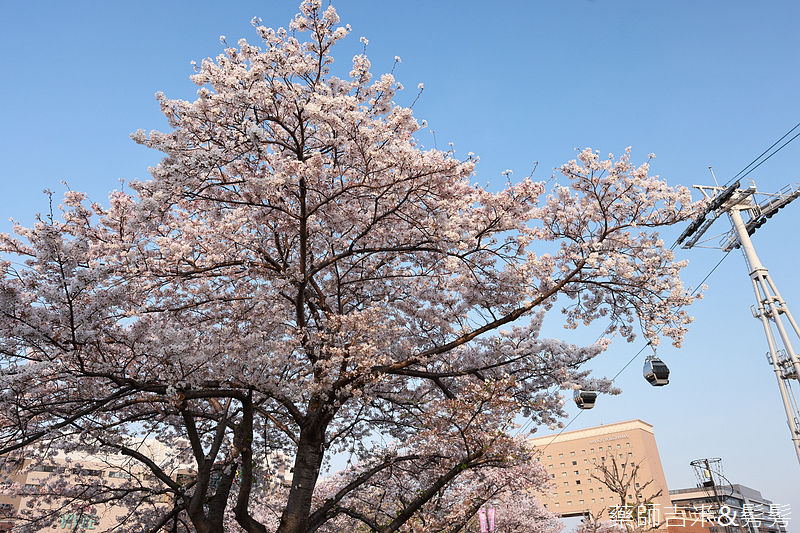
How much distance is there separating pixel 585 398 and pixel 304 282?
5.47 meters

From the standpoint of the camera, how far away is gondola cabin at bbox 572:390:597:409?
8.55m

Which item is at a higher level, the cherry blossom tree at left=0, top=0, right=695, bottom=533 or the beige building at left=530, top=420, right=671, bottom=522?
the beige building at left=530, top=420, right=671, bottom=522

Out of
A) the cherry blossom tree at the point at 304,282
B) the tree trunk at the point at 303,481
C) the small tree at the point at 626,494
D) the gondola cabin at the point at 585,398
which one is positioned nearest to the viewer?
the cherry blossom tree at the point at 304,282

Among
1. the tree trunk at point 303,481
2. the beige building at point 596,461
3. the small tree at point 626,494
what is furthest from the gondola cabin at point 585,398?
the beige building at point 596,461

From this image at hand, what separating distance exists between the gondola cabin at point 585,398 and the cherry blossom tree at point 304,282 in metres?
0.17

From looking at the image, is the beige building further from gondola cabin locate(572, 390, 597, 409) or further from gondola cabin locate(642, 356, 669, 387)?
gondola cabin locate(572, 390, 597, 409)

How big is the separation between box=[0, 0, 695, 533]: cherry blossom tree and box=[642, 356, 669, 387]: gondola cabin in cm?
114

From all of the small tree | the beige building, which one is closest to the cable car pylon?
the small tree

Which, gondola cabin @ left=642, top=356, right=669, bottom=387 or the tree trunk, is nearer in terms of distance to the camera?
the tree trunk

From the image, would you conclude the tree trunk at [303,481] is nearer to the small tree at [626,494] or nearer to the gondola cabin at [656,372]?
the gondola cabin at [656,372]

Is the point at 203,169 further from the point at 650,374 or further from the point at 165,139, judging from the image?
the point at 650,374

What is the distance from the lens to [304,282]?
23.2 feet

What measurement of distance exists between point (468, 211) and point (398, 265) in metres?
2.27

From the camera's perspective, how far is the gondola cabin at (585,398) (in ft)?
28.1
